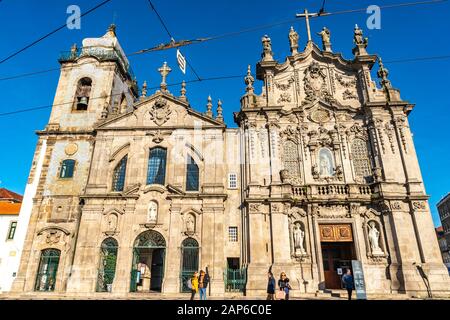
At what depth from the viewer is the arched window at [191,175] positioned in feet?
72.4

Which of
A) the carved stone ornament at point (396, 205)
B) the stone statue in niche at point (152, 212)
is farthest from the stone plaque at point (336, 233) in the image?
the stone statue in niche at point (152, 212)

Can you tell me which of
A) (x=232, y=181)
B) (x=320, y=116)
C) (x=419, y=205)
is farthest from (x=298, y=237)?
(x=320, y=116)

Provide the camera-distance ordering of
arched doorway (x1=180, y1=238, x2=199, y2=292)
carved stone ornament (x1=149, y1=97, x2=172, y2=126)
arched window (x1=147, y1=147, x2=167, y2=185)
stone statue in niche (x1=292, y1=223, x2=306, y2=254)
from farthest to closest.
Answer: carved stone ornament (x1=149, y1=97, x2=172, y2=126) < arched window (x1=147, y1=147, x2=167, y2=185) < stone statue in niche (x1=292, y1=223, x2=306, y2=254) < arched doorway (x1=180, y1=238, x2=199, y2=292)

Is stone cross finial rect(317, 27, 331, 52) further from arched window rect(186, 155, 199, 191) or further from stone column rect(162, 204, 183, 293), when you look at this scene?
stone column rect(162, 204, 183, 293)

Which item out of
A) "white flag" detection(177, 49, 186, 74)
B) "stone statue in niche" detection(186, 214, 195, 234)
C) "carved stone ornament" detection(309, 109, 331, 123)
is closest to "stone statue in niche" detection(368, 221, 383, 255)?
"carved stone ornament" detection(309, 109, 331, 123)

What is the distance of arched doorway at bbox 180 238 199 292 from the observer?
1919cm

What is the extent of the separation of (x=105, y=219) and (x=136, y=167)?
4352mm

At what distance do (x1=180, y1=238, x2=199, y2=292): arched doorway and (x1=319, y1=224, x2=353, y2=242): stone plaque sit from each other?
28.0 ft

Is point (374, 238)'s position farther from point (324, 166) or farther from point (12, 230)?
point (12, 230)

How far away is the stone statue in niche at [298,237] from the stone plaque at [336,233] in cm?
133

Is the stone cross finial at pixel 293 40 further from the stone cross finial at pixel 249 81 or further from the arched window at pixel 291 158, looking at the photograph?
the arched window at pixel 291 158

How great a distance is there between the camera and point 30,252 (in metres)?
20.8
